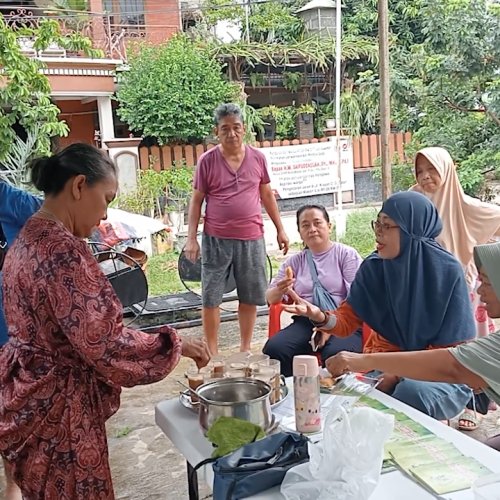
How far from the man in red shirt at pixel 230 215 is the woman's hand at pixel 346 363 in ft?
6.54

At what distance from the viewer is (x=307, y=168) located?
8.19m

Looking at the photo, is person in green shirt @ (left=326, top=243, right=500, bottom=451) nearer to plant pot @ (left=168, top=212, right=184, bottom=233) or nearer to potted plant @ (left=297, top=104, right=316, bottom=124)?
plant pot @ (left=168, top=212, right=184, bottom=233)

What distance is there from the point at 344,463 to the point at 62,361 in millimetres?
751

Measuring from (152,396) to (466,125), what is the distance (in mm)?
4503

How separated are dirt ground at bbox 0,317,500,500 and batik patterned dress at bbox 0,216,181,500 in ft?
3.08

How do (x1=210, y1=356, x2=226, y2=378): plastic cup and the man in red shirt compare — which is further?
the man in red shirt

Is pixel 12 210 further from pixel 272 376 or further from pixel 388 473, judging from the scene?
pixel 388 473

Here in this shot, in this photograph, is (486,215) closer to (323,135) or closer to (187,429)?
(187,429)

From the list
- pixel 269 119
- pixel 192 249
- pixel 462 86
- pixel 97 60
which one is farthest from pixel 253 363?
pixel 269 119

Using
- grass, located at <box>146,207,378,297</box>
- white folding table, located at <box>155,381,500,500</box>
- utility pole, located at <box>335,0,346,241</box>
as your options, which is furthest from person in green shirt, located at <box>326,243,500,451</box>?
utility pole, located at <box>335,0,346,241</box>

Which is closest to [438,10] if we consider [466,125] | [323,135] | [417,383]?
[466,125]

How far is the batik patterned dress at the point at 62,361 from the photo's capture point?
4.81 feet

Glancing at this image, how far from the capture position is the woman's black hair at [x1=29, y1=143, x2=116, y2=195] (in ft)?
5.14

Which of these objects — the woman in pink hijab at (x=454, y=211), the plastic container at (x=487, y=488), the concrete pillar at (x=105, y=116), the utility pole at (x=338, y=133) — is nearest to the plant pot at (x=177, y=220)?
the concrete pillar at (x=105, y=116)
